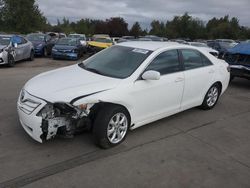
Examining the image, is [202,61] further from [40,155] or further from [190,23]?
[190,23]

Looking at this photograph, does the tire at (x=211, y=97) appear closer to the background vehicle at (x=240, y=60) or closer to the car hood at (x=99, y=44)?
the background vehicle at (x=240, y=60)

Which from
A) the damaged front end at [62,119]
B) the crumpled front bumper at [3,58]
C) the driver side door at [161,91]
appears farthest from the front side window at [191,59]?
the crumpled front bumper at [3,58]

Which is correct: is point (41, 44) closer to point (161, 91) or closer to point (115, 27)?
point (161, 91)

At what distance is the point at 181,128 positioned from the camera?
209 inches

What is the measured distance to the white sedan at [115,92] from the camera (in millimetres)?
3980

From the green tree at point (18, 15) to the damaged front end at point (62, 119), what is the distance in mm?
36920

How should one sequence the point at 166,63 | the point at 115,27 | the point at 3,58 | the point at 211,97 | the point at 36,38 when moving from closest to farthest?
the point at 166,63 → the point at 211,97 → the point at 3,58 → the point at 36,38 → the point at 115,27

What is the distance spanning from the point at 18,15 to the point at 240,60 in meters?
34.4

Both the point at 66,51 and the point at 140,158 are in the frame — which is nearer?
the point at 140,158

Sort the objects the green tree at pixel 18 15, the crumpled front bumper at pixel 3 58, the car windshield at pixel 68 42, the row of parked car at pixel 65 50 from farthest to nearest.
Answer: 1. the green tree at pixel 18 15
2. the car windshield at pixel 68 42
3. the crumpled front bumper at pixel 3 58
4. the row of parked car at pixel 65 50

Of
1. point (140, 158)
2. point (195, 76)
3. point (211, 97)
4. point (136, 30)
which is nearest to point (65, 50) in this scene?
point (211, 97)

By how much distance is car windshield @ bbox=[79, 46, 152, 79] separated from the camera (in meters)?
4.73

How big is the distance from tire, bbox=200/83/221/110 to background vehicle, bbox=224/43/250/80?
3062mm

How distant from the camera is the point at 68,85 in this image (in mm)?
4223
